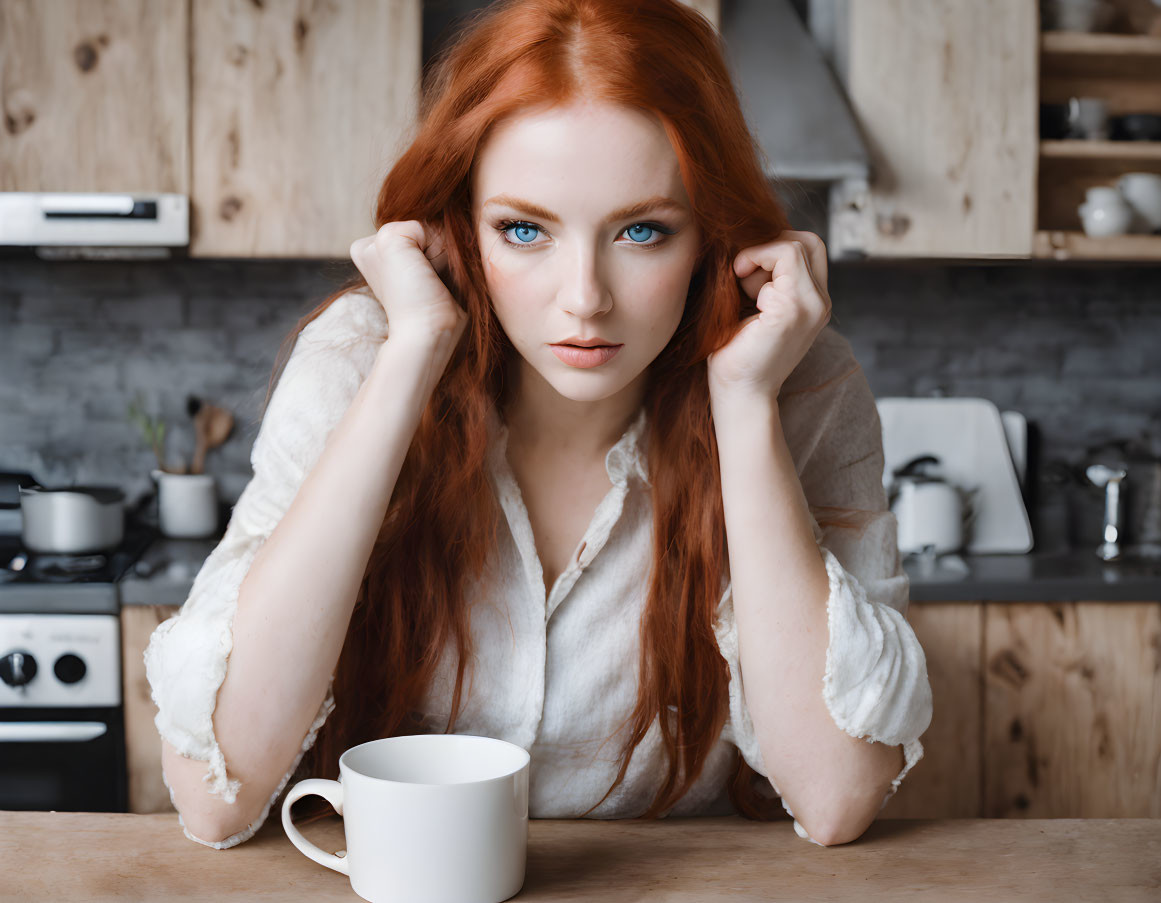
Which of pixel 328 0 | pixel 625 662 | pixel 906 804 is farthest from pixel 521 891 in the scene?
pixel 328 0

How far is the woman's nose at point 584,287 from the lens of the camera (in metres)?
0.83

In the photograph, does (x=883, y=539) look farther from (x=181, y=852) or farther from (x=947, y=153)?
(x=947, y=153)

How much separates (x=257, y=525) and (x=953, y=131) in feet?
5.80

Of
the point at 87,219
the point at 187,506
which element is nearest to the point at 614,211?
the point at 87,219

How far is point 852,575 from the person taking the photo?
965 mm

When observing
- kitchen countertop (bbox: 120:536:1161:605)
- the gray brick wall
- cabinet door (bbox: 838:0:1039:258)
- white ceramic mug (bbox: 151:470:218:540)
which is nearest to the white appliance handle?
kitchen countertop (bbox: 120:536:1161:605)

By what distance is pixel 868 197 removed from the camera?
2.20 m

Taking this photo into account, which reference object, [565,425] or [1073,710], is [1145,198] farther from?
[565,425]

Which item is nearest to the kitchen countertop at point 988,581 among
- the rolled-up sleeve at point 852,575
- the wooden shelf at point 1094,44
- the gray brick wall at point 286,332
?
the gray brick wall at point 286,332

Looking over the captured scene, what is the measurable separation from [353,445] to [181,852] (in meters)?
0.32

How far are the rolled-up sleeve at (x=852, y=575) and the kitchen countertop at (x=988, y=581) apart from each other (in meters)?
0.96

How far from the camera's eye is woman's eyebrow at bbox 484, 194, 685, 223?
0.83 metres

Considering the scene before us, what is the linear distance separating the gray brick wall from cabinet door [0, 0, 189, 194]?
385mm

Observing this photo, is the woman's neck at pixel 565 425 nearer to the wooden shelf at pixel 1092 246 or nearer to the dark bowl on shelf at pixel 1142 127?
the wooden shelf at pixel 1092 246
